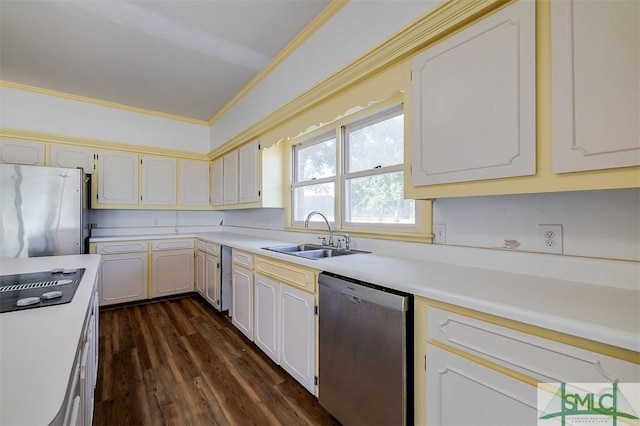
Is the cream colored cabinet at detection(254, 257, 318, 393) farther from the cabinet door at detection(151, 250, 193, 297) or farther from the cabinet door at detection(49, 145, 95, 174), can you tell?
the cabinet door at detection(49, 145, 95, 174)

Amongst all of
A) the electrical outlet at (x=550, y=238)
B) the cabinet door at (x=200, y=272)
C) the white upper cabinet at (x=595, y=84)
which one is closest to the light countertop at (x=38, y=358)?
the white upper cabinet at (x=595, y=84)

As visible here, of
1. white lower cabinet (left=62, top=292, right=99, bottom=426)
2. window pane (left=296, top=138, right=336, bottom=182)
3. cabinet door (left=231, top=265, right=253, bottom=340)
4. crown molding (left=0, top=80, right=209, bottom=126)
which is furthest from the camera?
crown molding (left=0, top=80, right=209, bottom=126)

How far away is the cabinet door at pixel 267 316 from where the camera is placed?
2045 mm

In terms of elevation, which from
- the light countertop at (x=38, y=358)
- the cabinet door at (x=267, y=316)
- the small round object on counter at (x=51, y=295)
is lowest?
the cabinet door at (x=267, y=316)

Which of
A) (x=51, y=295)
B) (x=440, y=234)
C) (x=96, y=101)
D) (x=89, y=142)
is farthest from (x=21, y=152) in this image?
(x=440, y=234)

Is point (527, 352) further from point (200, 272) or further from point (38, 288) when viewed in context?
point (200, 272)

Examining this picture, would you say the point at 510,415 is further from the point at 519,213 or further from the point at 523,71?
the point at 523,71

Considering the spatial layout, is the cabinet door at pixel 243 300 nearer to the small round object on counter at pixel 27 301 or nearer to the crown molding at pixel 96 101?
the small round object on counter at pixel 27 301

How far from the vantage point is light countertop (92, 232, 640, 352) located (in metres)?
0.74

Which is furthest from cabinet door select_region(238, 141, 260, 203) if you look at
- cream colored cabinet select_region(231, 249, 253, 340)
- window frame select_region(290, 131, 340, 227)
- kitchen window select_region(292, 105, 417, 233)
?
cream colored cabinet select_region(231, 249, 253, 340)

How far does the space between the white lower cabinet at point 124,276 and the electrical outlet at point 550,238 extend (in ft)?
13.3

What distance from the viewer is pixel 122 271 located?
3453 millimetres

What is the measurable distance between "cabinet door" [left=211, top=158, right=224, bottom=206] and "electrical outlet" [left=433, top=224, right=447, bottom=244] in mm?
3166

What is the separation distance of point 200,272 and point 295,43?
9.83 feet
